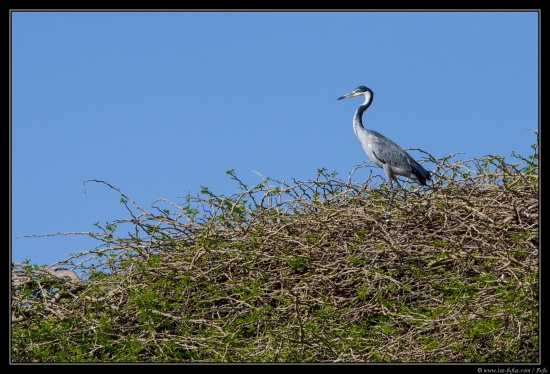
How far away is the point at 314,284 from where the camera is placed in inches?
315

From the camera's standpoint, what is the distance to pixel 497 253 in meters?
7.45

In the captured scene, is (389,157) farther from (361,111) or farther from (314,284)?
(314,284)

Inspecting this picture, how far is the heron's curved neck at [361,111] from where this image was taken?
11594mm

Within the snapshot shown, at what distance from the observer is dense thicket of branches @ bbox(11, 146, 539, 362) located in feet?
23.2

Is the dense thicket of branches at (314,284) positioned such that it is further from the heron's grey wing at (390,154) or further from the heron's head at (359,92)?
the heron's head at (359,92)

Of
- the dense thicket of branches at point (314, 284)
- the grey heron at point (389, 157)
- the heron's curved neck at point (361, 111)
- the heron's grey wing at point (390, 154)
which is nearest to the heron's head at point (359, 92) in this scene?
the heron's curved neck at point (361, 111)

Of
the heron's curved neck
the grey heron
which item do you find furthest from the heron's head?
the grey heron

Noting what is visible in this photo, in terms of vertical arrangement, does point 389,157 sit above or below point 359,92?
below

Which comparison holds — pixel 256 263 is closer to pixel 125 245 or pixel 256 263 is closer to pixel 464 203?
pixel 125 245

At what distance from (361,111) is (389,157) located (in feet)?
3.93

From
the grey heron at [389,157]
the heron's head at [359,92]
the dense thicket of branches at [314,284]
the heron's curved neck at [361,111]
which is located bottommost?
the dense thicket of branches at [314,284]

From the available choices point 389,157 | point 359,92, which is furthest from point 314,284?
point 359,92

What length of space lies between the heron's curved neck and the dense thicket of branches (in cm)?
254
